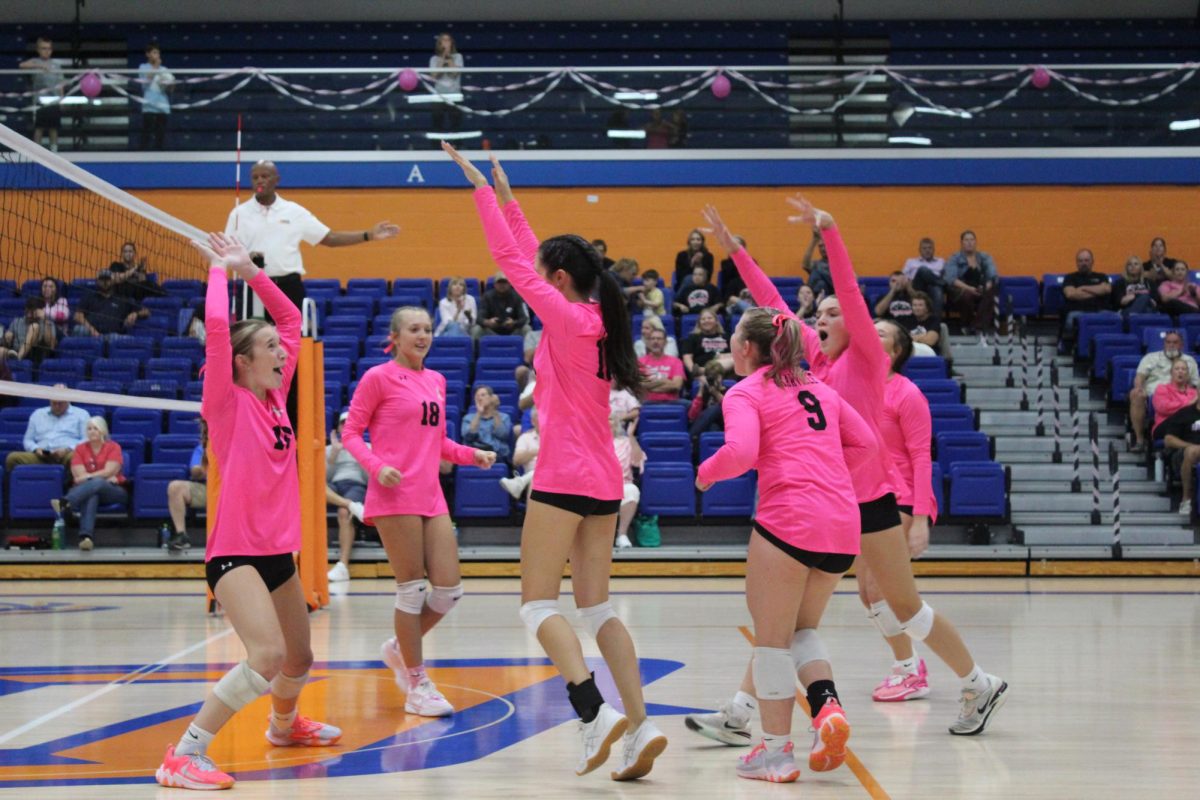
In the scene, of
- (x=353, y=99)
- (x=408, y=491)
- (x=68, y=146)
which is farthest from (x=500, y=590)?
(x=68, y=146)

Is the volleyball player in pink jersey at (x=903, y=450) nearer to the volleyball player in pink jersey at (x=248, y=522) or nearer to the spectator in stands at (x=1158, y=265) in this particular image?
the volleyball player in pink jersey at (x=248, y=522)

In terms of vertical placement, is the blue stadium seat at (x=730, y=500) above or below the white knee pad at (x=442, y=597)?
above

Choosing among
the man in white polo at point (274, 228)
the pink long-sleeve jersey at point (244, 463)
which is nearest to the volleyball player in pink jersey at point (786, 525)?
the pink long-sleeve jersey at point (244, 463)

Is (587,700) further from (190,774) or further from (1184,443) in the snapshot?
(1184,443)

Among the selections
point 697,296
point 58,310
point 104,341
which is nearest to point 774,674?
point 697,296

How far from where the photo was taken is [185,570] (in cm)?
1173

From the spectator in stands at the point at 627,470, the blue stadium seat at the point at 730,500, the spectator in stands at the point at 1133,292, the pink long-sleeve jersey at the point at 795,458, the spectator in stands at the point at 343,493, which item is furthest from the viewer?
the spectator in stands at the point at 1133,292

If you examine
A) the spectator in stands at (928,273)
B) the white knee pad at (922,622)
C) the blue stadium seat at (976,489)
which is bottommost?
the white knee pad at (922,622)

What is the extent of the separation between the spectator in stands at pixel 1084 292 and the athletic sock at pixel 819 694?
12.5 meters

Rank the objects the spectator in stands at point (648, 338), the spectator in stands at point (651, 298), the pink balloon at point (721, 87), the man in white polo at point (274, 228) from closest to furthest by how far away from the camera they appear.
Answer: the man in white polo at point (274, 228)
the spectator in stands at point (648, 338)
the spectator in stands at point (651, 298)
the pink balloon at point (721, 87)

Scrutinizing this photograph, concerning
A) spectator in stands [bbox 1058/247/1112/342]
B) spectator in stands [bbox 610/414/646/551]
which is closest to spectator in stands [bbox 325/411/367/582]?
spectator in stands [bbox 610/414/646/551]

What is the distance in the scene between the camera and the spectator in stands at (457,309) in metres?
14.9

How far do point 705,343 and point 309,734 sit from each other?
9336 mm

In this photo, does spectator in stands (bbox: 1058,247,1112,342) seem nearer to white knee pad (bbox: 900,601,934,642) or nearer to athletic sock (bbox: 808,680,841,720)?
white knee pad (bbox: 900,601,934,642)
